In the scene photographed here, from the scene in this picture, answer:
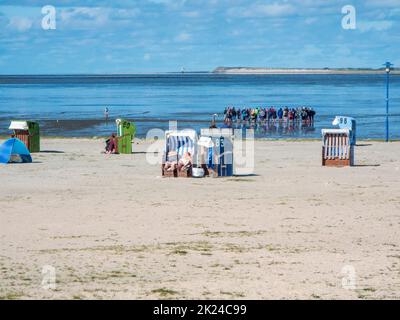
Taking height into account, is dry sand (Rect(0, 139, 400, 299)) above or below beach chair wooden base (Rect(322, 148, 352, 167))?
below

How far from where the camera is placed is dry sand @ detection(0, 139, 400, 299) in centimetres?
1278

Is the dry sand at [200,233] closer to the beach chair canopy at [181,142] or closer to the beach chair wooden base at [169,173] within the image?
the beach chair wooden base at [169,173]

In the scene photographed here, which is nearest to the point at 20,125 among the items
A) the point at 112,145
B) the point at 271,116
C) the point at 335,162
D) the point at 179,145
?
the point at 112,145

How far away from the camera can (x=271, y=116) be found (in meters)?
63.8

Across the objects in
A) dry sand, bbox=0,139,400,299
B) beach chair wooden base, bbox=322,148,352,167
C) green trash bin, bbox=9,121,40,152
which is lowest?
dry sand, bbox=0,139,400,299

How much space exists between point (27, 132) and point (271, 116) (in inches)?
1241

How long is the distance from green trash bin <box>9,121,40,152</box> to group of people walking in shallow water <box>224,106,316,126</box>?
27105 mm

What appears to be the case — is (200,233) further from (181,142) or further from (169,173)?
(181,142)

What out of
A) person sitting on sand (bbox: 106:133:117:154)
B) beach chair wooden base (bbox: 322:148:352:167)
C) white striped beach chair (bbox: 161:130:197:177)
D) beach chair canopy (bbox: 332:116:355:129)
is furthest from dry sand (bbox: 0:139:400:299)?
beach chair canopy (bbox: 332:116:355:129)

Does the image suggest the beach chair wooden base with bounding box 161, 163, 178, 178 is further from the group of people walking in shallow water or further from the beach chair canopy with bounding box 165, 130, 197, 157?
the group of people walking in shallow water

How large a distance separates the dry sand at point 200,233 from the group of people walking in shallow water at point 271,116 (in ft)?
108

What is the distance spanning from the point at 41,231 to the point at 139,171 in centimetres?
1096
